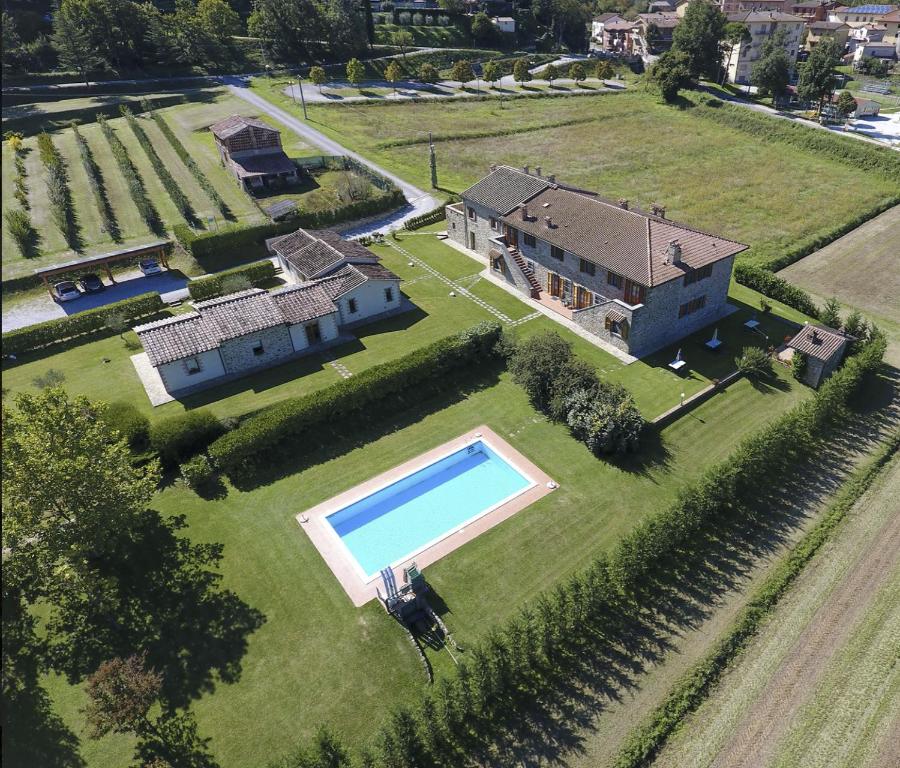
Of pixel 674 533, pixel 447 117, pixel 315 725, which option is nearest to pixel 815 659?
pixel 674 533

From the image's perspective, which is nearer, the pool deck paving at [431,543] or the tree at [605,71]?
the pool deck paving at [431,543]

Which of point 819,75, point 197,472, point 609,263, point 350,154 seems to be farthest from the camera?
point 819,75

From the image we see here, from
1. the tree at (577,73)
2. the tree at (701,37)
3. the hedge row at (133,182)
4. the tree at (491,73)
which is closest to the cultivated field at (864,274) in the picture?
the hedge row at (133,182)

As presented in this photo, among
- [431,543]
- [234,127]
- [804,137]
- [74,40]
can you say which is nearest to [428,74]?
[234,127]

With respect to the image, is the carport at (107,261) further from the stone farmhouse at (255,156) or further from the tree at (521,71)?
the tree at (521,71)

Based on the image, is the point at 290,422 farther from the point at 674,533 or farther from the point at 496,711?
the point at 674,533

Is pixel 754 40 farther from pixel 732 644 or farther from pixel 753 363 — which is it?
pixel 732 644

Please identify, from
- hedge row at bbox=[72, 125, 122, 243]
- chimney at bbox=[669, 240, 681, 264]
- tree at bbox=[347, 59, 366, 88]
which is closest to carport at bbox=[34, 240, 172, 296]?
hedge row at bbox=[72, 125, 122, 243]
